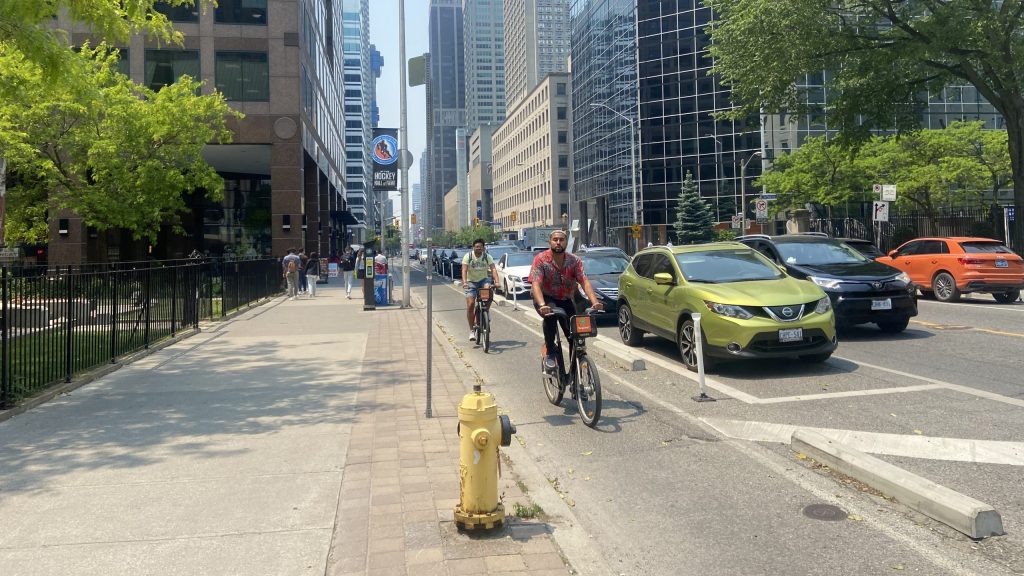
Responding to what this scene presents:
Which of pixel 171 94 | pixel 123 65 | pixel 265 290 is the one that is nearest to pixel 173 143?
pixel 171 94

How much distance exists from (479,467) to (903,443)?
12.4ft

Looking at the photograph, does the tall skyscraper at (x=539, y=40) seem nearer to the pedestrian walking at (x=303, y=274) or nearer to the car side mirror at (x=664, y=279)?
the pedestrian walking at (x=303, y=274)

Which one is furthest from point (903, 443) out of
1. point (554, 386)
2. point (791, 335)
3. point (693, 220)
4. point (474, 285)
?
point (693, 220)

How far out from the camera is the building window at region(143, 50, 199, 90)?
35.3 m

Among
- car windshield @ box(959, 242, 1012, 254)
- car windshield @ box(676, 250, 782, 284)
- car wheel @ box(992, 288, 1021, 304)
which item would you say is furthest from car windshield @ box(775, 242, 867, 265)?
car wheel @ box(992, 288, 1021, 304)

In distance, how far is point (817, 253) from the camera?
45.4ft

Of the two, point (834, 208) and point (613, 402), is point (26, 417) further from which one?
point (834, 208)

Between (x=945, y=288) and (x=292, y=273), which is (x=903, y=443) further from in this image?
(x=292, y=273)

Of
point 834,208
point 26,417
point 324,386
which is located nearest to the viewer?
point 26,417

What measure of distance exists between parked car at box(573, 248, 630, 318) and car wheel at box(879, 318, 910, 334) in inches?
177

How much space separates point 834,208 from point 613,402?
4589 cm

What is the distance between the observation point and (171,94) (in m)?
28.1

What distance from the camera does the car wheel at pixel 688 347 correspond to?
392 inches

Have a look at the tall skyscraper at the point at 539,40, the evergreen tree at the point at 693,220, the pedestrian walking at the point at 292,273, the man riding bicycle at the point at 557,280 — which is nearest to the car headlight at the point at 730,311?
the man riding bicycle at the point at 557,280
